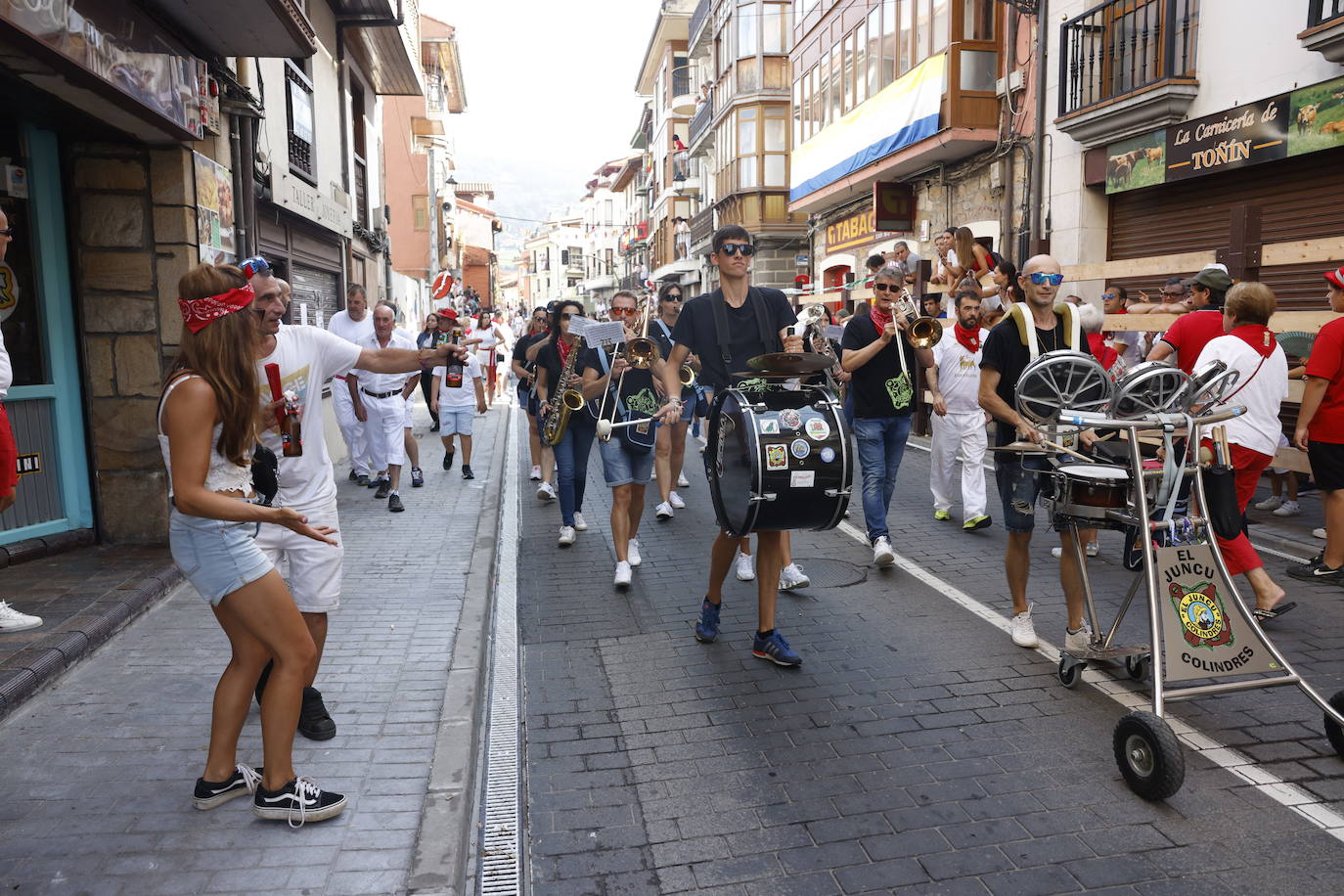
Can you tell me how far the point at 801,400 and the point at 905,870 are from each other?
2.27 meters

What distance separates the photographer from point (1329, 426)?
20.8 ft

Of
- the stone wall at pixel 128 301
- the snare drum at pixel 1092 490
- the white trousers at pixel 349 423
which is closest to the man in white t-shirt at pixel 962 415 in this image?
the snare drum at pixel 1092 490

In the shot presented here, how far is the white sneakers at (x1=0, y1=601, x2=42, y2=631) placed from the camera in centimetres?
512

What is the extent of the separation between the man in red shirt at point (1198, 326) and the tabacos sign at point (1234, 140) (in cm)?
500

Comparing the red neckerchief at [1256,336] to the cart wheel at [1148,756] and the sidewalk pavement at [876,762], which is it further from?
the cart wheel at [1148,756]

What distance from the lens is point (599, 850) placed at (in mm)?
3398

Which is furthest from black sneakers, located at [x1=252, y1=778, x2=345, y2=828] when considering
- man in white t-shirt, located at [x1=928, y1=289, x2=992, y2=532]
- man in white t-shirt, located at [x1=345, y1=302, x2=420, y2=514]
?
man in white t-shirt, located at [x1=345, y1=302, x2=420, y2=514]

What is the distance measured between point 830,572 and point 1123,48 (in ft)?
34.6

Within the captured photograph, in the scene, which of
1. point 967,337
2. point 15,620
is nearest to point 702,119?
point 967,337

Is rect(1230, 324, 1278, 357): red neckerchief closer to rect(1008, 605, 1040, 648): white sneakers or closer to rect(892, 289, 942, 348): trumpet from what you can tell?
rect(892, 289, 942, 348): trumpet

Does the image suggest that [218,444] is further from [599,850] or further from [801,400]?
[801,400]

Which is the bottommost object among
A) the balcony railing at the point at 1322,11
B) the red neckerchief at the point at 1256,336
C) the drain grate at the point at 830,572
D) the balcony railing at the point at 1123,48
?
the drain grate at the point at 830,572

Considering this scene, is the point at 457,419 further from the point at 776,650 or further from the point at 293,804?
the point at 293,804

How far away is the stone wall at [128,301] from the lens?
6859 mm
